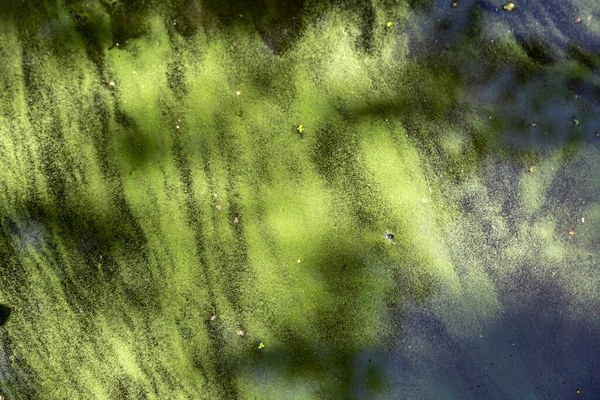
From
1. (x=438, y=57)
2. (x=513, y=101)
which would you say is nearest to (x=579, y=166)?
(x=513, y=101)

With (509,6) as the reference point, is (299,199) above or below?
below

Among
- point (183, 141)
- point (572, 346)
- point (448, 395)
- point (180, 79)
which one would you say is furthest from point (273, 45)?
point (572, 346)

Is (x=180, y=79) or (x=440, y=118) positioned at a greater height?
(x=180, y=79)

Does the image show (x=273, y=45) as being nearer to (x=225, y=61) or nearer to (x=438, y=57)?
(x=225, y=61)

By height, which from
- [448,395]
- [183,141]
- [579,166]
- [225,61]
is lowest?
[448,395]

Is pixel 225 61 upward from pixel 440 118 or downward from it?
upward

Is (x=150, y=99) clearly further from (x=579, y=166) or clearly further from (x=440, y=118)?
(x=579, y=166)

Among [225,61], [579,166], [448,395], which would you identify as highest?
[225,61]

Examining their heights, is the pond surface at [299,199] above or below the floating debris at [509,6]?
below

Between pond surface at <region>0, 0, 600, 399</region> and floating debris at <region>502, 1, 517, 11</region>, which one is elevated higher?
floating debris at <region>502, 1, 517, 11</region>
